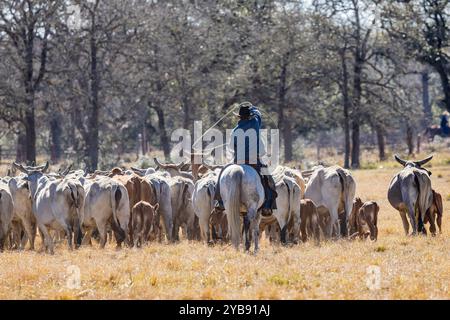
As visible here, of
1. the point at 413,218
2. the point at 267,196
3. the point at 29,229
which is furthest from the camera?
the point at 29,229

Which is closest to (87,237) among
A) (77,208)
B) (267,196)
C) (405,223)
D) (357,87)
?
(77,208)

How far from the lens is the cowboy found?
50.1ft

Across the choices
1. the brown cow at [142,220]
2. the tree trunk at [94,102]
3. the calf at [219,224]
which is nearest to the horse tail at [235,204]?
the calf at [219,224]

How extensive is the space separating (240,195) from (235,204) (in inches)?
6.8

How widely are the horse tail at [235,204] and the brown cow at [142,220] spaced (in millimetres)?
2954

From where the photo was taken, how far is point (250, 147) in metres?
15.3

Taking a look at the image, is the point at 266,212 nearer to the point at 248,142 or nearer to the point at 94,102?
the point at 248,142

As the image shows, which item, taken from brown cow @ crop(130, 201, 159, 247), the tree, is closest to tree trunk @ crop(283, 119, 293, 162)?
the tree

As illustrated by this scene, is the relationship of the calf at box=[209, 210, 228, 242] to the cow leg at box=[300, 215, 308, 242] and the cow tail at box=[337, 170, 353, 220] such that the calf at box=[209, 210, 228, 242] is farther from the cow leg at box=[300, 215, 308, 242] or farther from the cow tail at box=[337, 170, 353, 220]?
the cow tail at box=[337, 170, 353, 220]

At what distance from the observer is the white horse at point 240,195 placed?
14.8m

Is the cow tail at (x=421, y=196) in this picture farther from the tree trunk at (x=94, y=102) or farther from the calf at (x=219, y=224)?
the tree trunk at (x=94, y=102)

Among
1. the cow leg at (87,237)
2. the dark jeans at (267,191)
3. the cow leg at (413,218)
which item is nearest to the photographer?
the dark jeans at (267,191)

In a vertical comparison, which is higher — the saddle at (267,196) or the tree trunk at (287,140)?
the tree trunk at (287,140)

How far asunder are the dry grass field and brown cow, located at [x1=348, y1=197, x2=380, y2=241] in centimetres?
177
